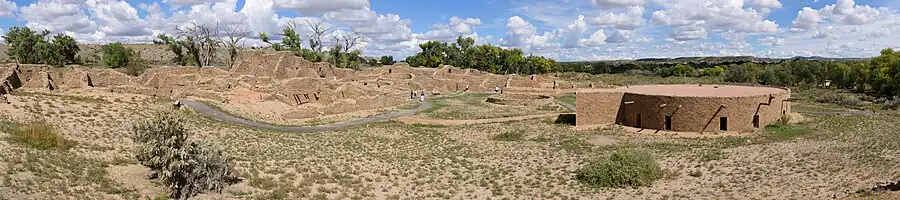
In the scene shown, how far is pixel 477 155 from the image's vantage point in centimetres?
2331

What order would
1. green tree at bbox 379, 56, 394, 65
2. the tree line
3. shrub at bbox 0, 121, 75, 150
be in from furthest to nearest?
1. green tree at bbox 379, 56, 394, 65
2. the tree line
3. shrub at bbox 0, 121, 75, 150

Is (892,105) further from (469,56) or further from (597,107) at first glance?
(469,56)

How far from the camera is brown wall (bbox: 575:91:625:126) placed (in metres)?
30.4

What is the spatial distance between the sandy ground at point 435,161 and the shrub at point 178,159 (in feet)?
1.32

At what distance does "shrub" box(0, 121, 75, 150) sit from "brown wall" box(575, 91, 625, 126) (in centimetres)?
2180

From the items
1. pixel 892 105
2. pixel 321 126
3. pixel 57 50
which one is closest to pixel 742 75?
pixel 892 105

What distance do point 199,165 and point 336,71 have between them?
4741cm

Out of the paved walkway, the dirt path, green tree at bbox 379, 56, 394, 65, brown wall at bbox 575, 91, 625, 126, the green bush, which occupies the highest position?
green tree at bbox 379, 56, 394, 65

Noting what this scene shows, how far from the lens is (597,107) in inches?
1199

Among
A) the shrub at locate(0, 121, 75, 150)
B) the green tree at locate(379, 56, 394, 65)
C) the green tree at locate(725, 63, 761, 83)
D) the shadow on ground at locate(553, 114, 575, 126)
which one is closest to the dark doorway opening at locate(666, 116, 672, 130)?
the shadow on ground at locate(553, 114, 575, 126)

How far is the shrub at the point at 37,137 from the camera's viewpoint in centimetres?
1590

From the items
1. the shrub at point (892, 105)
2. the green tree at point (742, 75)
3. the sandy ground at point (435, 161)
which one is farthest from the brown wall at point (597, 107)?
the green tree at point (742, 75)

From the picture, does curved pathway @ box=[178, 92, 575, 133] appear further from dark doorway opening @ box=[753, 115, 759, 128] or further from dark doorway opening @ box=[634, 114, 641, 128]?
dark doorway opening @ box=[753, 115, 759, 128]

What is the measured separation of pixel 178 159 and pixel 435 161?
31.6 ft
